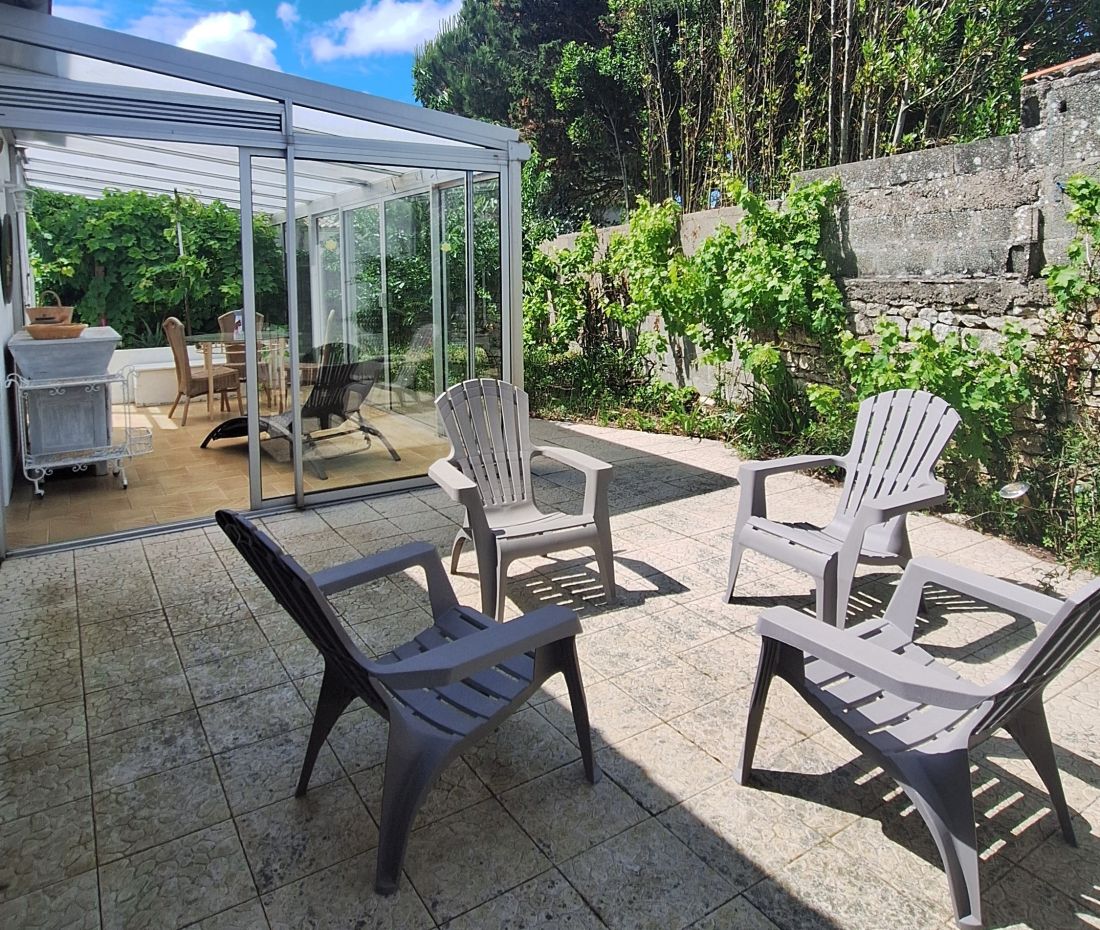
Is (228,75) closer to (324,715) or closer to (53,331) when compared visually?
(53,331)

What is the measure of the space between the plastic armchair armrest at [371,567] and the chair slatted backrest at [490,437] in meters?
1.33

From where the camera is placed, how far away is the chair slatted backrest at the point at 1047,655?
176 cm

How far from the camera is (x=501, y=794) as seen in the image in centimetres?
235

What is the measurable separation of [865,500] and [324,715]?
8.24 feet

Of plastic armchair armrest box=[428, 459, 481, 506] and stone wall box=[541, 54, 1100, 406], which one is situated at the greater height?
stone wall box=[541, 54, 1100, 406]

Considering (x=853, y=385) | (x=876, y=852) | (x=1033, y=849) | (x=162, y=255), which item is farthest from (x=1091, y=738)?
(x=162, y=255)

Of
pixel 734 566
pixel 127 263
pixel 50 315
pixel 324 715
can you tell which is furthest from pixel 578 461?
pixel 127 263

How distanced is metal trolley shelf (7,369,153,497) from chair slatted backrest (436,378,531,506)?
9.92 ft

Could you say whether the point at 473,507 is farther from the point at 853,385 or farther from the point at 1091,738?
the point at 853,385

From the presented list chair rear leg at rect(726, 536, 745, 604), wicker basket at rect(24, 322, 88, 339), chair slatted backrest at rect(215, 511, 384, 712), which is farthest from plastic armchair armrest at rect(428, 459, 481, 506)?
wicker basket at rect(24, 322, 88, 339)

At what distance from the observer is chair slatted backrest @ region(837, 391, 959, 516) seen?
3660 millimetres

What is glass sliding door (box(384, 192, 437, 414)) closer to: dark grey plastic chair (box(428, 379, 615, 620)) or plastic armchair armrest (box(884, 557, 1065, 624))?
dark grey plastic chair (box(428, 379, 615, 620))

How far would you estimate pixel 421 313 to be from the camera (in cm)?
575

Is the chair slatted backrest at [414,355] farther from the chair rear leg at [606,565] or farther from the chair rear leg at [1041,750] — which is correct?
the chair rear leg at [1041,750]
